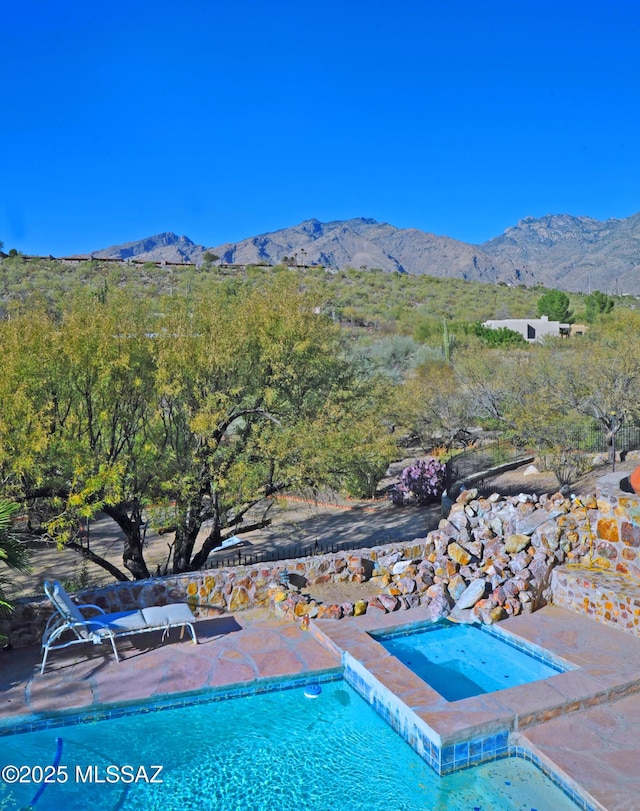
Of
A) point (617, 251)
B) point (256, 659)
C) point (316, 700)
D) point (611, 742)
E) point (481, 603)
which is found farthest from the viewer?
point (617, 251)

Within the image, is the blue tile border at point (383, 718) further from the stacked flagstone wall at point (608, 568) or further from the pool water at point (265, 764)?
the stacked flagstone wall at point (608, 568)

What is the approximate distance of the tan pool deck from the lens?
5.12 meters

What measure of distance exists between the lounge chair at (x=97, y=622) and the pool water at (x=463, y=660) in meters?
2.37

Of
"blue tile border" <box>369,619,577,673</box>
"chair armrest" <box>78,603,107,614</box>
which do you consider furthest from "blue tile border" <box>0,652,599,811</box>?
"chair armrest" <box>78,603,107,614</box>

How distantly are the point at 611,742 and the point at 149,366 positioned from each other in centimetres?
712

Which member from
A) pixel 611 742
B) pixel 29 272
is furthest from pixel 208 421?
pixel 29 272

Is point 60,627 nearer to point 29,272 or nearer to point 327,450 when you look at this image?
point 327,450

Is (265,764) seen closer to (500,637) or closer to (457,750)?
(457,750)

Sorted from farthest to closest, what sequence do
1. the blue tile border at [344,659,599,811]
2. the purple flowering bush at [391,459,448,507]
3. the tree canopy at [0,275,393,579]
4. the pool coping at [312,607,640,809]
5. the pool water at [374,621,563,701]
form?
1. the purple flowering bush at [391,459,448,507]
2. the tree canopy at [0,275,393,579]
3. the pool water at [374,621,563,701]
4. the pool coping at [312,607,640,809]
5. the blue tile border at [344,659,599,811]

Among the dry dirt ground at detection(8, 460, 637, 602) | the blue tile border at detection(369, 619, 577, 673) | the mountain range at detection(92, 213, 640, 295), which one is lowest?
the dry dirt ground at detection(8, 460, 637, 602)

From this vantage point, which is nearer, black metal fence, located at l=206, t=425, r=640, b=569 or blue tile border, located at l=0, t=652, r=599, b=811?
blue tile border, located at l=0, t=652, r=599, b=811

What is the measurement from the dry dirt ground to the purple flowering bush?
0.38 metres

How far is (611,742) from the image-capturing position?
5.18 m

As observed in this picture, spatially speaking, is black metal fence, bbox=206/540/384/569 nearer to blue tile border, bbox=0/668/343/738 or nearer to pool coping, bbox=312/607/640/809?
pool coping, bbox=312/607/640/809
